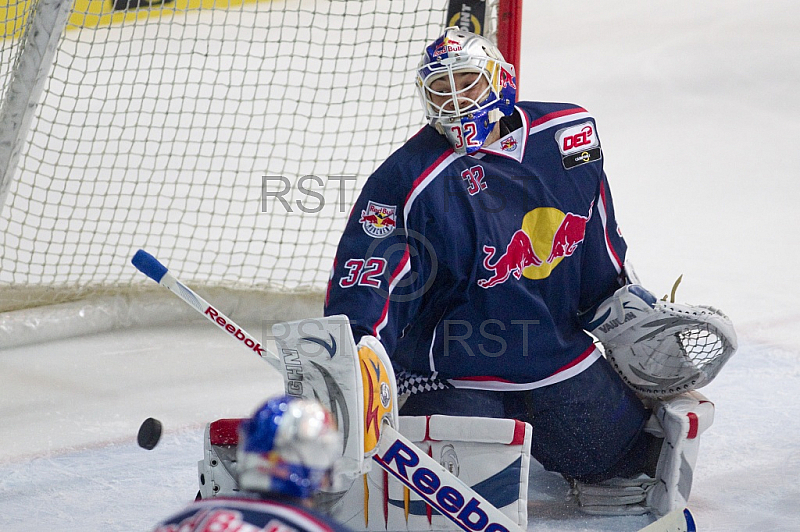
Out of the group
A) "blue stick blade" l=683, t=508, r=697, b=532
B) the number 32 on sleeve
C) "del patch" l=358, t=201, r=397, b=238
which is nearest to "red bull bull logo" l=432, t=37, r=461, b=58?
"del patch" l=358, t=201, r=397, b=238

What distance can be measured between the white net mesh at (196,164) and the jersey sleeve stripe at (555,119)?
1157 mm

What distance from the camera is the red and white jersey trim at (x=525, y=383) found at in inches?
83.9

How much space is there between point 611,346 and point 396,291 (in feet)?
1.93

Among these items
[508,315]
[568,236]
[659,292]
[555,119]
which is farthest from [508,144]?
[659,292]

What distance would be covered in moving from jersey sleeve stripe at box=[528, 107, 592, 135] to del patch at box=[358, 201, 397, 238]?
365 millimetres

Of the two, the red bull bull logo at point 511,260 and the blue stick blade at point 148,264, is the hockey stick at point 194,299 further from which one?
the red bull bull logo at point 511,260

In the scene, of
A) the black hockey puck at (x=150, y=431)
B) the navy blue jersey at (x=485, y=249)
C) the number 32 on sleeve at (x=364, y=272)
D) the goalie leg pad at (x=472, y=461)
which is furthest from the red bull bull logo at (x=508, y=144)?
the black hockey puck at (x=150, y=431)

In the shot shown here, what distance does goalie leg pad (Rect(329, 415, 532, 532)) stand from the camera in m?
1.93

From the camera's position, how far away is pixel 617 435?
86.7 inches

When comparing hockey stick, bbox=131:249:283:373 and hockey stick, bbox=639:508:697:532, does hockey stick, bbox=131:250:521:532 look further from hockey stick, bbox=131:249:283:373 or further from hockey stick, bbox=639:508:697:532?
hockey stick, bbox=639:508:697:532

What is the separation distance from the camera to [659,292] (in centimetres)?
371

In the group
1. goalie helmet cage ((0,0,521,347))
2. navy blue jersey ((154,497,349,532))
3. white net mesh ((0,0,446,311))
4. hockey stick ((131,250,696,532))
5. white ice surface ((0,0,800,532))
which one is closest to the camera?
navy blue jersey ((154,497,349,532))

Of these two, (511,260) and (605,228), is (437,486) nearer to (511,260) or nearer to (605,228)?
(511,260)

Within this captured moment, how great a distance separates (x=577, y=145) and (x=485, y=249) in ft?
1.08
